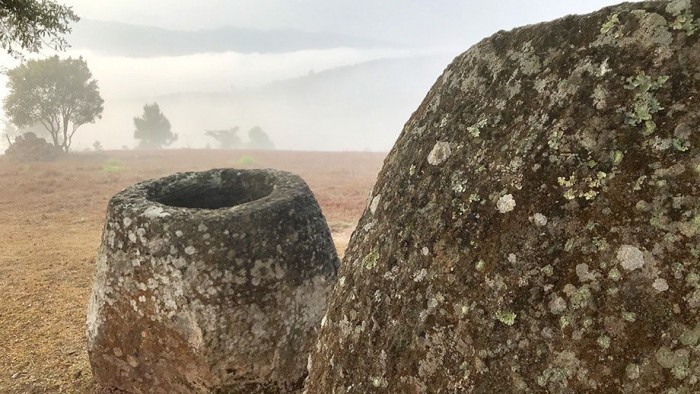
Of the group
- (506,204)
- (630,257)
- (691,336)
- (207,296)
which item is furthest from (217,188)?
(691,336)

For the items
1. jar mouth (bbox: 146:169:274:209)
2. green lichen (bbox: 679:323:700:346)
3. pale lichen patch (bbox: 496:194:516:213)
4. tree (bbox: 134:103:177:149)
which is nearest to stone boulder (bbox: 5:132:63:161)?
jar mouth (bbox: 146:169:274:209)

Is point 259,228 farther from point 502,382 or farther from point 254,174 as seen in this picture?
point 502,382

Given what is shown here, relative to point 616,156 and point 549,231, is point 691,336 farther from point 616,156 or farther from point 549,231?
point 616,156

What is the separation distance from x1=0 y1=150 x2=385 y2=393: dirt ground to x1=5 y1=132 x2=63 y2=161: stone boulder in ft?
18.8

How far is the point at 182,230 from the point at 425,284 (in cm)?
340

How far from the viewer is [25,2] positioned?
1144 centimetres

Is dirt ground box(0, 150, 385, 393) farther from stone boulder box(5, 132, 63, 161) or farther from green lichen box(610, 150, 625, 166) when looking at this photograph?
green lichen box(610, 150, 625, 166)

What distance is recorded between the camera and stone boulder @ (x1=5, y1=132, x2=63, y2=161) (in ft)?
130

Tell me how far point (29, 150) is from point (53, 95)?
12.3m

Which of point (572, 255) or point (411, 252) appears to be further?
point (411, 252)

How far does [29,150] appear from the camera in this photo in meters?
40.2

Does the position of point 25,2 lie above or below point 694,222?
above

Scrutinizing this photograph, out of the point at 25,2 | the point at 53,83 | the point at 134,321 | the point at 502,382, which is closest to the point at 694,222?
the point at 502,382

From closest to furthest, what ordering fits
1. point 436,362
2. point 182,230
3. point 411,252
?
1. point 436,362
2. point 411,252
3. point 182,230
